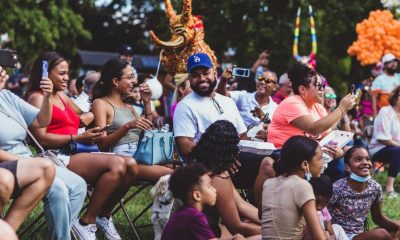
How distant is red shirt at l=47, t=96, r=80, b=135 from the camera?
6.36 meters

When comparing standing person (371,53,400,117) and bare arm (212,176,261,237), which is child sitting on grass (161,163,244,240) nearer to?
bare arm (212,176,261,237)

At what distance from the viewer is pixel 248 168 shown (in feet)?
21.9

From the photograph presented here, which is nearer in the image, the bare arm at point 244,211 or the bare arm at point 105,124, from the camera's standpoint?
the bare arm at point 244,211

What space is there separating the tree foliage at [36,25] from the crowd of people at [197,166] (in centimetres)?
1487

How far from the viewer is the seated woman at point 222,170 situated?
533 centimetres

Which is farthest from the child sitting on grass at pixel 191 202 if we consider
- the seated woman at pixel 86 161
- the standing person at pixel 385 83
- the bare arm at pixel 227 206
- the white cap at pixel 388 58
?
the white cap at pixel 388 58

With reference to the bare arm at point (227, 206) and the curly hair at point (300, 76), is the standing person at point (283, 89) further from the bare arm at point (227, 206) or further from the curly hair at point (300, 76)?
the bare arm at point (227, 206)

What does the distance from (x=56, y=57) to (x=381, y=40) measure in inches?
328

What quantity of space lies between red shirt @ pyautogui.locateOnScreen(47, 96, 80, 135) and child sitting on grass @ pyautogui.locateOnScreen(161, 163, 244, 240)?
5.82 ft

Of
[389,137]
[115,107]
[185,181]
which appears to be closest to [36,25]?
[389,137]

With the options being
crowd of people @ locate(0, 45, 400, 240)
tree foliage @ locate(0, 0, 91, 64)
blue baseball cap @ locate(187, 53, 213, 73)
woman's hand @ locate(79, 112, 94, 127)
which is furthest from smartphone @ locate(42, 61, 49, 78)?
tree foliage @ locate(0, 0, 91, 64)

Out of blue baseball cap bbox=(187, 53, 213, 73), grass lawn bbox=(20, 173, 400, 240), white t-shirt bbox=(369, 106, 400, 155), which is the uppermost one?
blue baseball cap bbox=(187, 53, 213, 73)

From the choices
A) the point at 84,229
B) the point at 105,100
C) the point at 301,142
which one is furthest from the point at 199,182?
the point at 105,100

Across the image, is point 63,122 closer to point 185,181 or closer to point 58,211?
point 58,211
